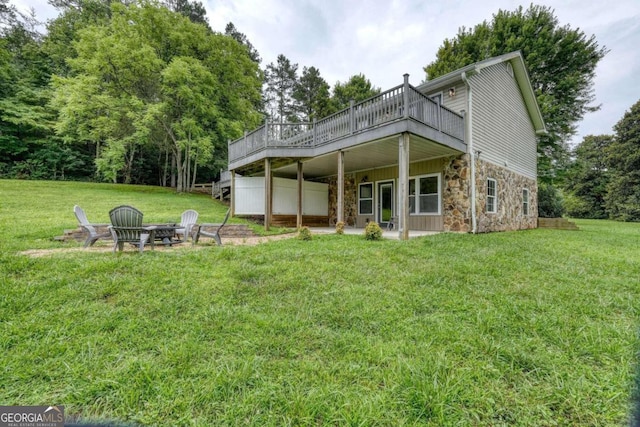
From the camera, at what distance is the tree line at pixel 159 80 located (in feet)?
52.2

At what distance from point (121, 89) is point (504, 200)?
73.8 ft

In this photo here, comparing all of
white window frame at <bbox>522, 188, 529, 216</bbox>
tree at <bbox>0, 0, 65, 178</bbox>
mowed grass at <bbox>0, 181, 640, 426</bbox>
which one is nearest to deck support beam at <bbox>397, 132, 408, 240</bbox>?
mowed grass at <bbox>0, 181, 640, 426</bbox>

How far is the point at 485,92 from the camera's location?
9.57 meters

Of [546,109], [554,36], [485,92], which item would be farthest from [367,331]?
[554,36]

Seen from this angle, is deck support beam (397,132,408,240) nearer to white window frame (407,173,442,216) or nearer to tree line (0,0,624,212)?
white window frame (407,173,442,216)

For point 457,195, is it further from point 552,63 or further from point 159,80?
point 159,80

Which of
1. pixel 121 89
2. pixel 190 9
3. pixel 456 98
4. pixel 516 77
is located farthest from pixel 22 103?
pixel 516 77

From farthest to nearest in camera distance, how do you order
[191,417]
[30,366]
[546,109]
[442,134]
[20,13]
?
[20,13]
[546,109]
[442,134]
[30,366]
[191,417]

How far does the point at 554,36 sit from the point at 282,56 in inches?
883

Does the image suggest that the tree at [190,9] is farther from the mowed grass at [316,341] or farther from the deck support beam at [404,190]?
the mowed grass at [316,341]

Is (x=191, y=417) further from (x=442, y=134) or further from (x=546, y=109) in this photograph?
(x=546, y=109)

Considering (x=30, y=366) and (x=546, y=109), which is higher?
(x=546, y=109)

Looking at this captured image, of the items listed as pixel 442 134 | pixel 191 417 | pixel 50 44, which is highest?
pixel 50 44

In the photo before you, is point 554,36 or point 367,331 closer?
point 367,331
